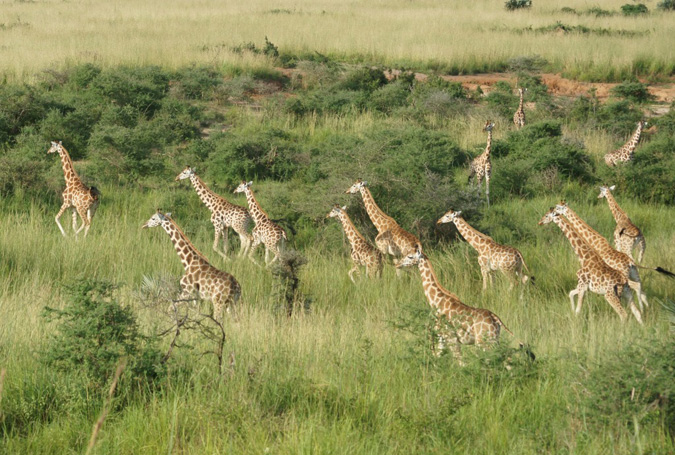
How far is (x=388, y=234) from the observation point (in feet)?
38.1

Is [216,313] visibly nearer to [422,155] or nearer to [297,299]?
[297,299]

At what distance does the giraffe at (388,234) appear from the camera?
11211 millimetres

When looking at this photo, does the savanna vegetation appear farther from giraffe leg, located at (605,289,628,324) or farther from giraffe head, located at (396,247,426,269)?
giraffe head, located at (396,247,426,269)

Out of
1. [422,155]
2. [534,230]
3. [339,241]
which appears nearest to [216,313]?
[339,241]

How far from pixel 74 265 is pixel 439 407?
20.8 feet

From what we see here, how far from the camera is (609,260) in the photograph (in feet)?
35.1

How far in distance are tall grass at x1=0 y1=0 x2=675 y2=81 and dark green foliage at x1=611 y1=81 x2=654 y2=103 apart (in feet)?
8.36

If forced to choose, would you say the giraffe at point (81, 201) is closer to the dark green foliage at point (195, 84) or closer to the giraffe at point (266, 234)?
the giraffe at point (266, 234)

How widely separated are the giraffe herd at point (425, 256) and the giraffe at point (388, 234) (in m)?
0.01

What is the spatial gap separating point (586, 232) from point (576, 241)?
2.86 feet

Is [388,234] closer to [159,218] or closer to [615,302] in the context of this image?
[159,218]

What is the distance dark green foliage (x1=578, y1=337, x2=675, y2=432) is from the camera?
5.73 meters

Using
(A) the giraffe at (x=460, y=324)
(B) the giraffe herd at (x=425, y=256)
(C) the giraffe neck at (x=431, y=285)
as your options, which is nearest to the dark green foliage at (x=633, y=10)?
(B) the giraffe herd at (x=425, y=256)

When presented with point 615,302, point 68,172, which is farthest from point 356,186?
point 68,172
